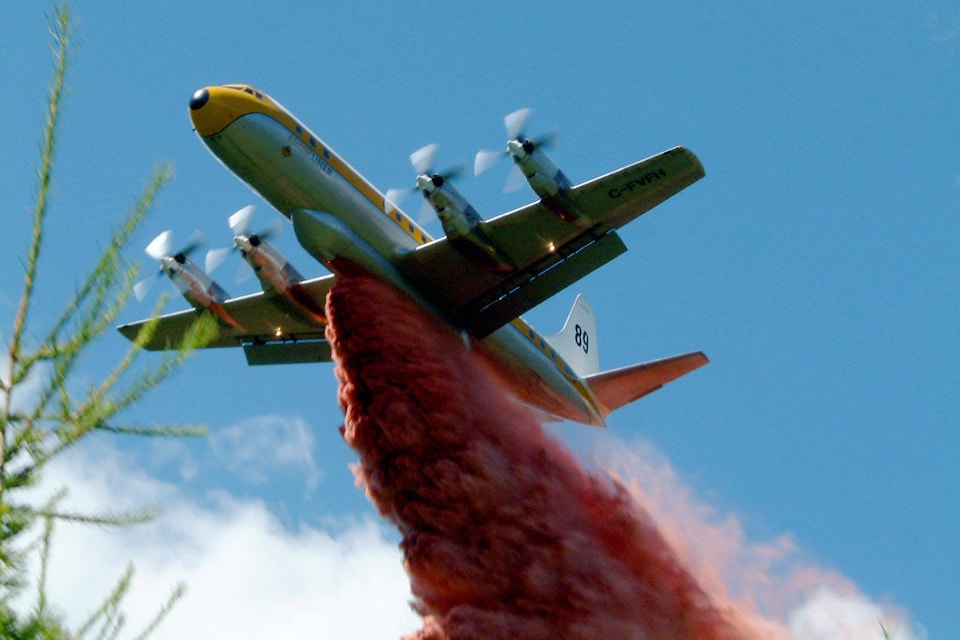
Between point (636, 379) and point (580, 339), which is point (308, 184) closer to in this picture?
point (636, 379)

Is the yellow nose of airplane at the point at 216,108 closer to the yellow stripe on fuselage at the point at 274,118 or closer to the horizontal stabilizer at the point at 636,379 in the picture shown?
the yellow stripe on fuselage at the point at 274,118

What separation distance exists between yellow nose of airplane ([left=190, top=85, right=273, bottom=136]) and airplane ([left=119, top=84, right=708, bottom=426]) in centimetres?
3

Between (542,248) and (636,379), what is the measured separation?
7694mm

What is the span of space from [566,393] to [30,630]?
26695 mm

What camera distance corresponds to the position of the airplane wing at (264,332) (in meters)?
31.4

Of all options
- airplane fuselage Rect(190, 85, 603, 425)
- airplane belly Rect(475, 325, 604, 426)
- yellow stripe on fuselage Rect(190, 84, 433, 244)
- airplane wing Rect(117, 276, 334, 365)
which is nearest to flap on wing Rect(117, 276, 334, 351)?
airplane wing Rect(117, 276, 334, 365)

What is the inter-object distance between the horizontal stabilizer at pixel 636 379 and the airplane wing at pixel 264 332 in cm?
841

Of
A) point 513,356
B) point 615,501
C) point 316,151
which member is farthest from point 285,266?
point 615,501

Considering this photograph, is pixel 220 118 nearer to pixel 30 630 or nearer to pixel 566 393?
pixel 566 393

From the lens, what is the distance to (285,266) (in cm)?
2934

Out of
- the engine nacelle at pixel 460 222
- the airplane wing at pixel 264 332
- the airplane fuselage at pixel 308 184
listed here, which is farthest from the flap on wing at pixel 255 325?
the engine nacelle at pixel 460 222

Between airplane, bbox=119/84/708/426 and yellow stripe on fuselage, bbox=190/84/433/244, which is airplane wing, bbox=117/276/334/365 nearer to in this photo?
airplane, bbox=119/84/708/426

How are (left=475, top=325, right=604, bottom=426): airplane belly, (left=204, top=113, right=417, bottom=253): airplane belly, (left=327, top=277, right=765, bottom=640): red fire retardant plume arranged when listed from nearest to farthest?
1. (left=327, top=277, right=765, bottom=640): red fire retardant plume
2. (left=204, top=113, right=417, bottom=253): airplane belly
3. (left=475, top=325, right=604, bottom=426): airplane belly

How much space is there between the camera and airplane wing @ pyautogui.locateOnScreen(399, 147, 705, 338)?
2559cm
